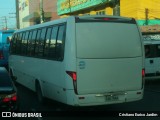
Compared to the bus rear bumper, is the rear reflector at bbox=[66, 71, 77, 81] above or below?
above

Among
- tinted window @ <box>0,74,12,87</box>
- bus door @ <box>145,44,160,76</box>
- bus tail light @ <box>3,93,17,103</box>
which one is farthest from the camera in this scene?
bus door @ <box>145,44,160,76</box>

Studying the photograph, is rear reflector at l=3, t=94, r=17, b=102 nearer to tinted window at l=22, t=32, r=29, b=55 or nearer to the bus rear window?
the bus rear window

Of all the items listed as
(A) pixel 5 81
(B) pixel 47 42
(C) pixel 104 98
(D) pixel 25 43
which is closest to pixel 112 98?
(C) pixel 104 98

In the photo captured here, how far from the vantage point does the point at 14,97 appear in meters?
9.10

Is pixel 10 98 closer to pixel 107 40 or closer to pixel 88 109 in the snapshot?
pixel 107 40

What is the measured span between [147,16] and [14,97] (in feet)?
79.7

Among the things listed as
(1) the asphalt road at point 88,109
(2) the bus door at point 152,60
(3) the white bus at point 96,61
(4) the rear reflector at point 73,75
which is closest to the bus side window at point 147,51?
(2) the bus door at point 152,60

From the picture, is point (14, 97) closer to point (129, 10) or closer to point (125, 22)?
point (125, 22)

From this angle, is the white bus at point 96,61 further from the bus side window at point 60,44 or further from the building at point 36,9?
the building at point 36,9

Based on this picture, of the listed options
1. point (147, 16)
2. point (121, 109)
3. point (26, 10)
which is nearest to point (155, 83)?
point (121, 109)

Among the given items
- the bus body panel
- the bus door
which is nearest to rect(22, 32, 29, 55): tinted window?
the bus door

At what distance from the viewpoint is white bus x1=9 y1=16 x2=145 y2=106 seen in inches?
398

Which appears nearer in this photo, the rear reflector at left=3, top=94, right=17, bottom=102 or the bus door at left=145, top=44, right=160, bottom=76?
the rear reflector at left=3, top=94, right=17, bottom=102

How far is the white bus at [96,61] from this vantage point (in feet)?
33.2
